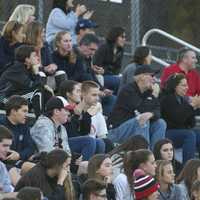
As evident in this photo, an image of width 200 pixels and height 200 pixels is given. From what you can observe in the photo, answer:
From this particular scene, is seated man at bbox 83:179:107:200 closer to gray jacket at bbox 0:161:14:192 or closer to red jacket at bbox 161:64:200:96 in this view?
gray jacket at bbox 0:161:14:192

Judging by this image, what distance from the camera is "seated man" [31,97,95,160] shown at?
16.4 metres

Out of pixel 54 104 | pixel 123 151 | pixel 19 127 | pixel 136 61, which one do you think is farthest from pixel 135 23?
pixel 19 127

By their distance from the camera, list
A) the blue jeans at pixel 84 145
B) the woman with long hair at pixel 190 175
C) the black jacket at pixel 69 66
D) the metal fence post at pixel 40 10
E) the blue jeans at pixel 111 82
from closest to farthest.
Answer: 1. the woman with long hair at pixel 190 175
2. the blue jeans at pixel 84 145
3. the black jacket at pixel 69 66
4. the blue jeans at pixel 111 82
5. the metal fence post at pixel 40 10

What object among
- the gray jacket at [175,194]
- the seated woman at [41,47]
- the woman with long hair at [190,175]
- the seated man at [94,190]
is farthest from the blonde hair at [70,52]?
the seated man at [94,190]

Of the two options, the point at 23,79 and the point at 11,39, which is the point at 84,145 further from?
the point at 11,39

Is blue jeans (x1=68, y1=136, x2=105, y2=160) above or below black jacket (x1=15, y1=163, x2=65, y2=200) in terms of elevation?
below

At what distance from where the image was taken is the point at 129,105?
1847 cm

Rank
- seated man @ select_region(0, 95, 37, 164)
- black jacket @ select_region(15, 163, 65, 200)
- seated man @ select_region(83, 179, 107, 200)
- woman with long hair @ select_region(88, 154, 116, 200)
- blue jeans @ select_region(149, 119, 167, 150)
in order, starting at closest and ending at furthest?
seated man @ select_region(83, 179, 107, 200) < black jacket @ select_region(15, 163, 65, 200) < woman with long hair @ select_region(88, 154, 116, 200) < seated man @ select_region(0, 95, 37, 164) < blue jeans @ select_region(149, 119, 167, 150)

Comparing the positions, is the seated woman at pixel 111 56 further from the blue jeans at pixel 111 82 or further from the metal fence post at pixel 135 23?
the metal fence post at pixel 135 23

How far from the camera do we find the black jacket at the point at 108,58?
20.0m

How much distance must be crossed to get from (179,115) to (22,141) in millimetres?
3310

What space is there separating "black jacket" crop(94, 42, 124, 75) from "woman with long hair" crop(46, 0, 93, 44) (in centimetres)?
61

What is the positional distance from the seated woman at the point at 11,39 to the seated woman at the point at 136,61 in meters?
1.65

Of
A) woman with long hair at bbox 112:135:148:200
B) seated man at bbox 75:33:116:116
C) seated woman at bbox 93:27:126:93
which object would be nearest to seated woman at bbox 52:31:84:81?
seated man at bbox 75:33:116:116
